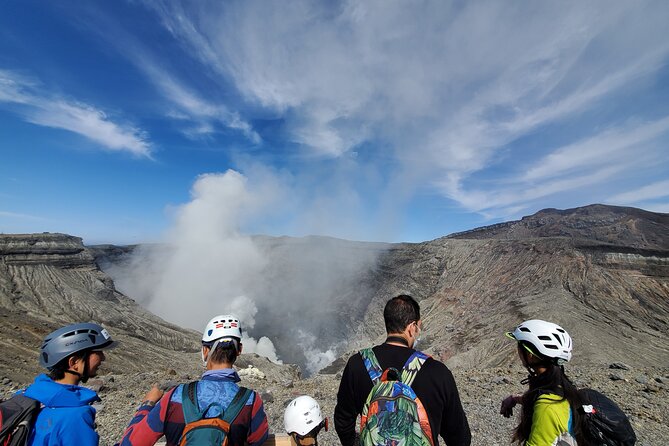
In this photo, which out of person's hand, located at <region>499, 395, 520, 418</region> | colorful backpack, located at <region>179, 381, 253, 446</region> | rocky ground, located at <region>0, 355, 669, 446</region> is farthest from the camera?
rocky ground, located at <region>0, 355, 669, 446</region>

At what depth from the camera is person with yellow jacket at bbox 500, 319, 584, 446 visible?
2.51 metres

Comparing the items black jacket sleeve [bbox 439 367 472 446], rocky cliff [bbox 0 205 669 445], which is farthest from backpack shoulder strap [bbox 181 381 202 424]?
rocky cliff [bbox 0 205 669 445]

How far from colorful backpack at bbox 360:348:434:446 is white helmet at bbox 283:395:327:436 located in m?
1.58

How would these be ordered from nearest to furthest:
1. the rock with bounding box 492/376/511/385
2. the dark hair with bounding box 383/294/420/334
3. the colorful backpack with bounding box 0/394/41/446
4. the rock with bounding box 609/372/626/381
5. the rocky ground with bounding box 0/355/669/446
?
the colorful backpack with bounding box 0/394/41/446 < the dark hair with bounding box 383/294/420/334 < the rocky ground with bounding box 0/355/669/446 < the rock with bounding box 609/372/626/381 < the rock with bounding box 492/376/511/385

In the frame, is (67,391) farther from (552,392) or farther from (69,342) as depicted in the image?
(552,392)

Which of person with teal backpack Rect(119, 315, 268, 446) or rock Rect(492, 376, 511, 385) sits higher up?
person with teal backpack Rect(119, 315, 268, 446)

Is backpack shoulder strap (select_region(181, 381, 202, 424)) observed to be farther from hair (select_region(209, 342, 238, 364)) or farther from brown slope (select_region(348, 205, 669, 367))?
brown slope (select_region(348, 205, 669, 367))

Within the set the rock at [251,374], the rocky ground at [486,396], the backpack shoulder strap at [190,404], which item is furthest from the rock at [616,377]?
the rock at [251,374]

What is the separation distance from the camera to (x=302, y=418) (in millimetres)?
3662

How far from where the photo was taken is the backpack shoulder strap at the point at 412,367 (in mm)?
2537

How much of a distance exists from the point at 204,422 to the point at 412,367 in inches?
63.2

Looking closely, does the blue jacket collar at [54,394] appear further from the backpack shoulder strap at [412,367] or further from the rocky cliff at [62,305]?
the rocky cliff at [62,305]

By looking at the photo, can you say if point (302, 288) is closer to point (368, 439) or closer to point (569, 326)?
point (569, 326)

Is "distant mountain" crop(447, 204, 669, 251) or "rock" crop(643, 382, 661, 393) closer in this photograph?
"rock" crop(643, 382, 661, 393)
